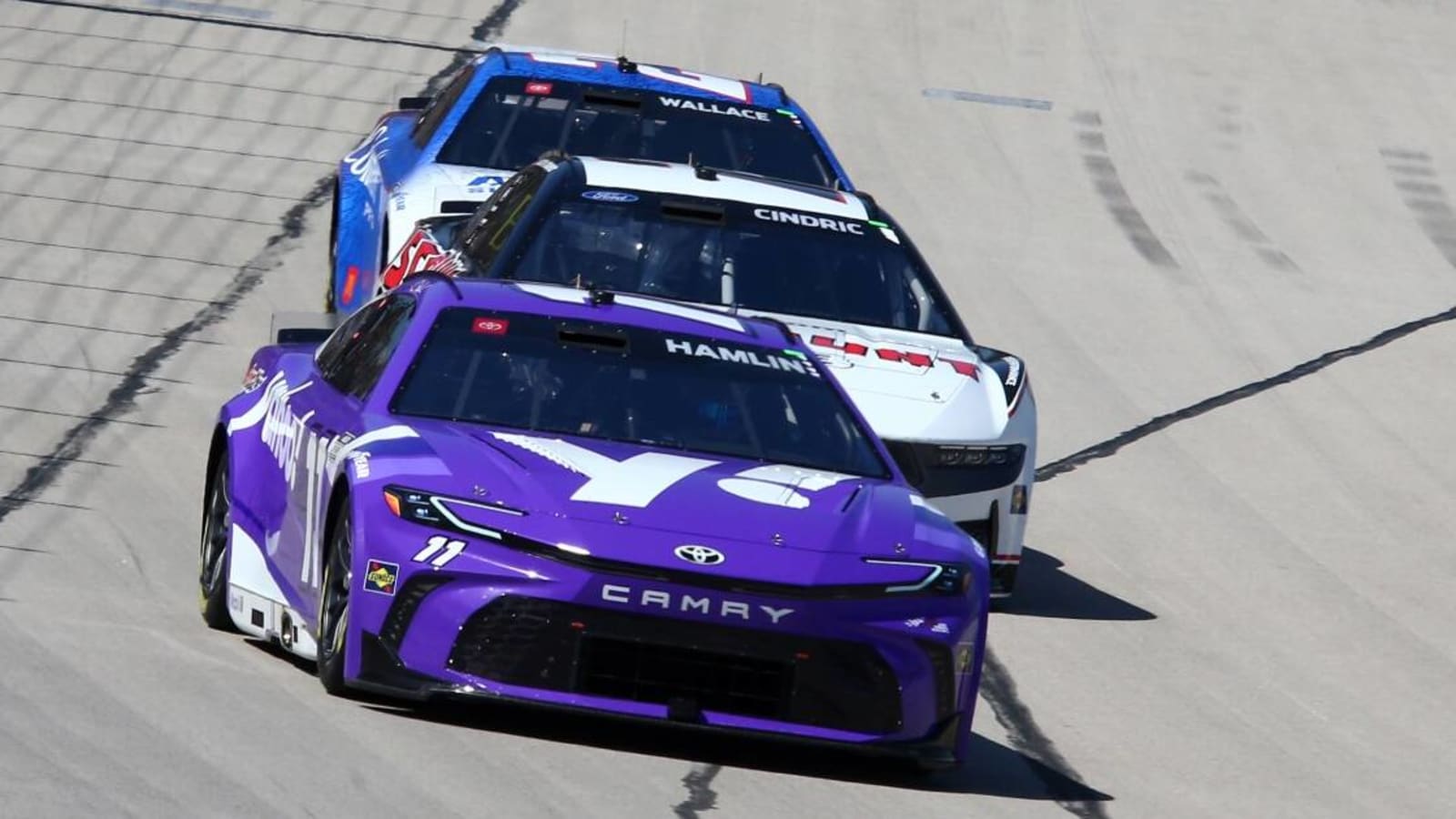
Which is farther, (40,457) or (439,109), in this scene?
(439,109)

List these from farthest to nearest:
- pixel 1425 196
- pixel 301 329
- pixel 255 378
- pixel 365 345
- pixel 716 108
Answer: pixel 1425 196, pixel 716 108, pixel 301 329, pixel 255 378, pixel 365 345

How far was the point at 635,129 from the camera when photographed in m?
14.3

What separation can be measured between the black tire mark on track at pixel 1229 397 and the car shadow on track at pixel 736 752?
17.2ft

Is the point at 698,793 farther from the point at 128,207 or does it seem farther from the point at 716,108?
the point at 128,207

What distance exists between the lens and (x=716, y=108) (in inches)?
570

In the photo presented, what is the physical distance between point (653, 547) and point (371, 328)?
78.9 inches

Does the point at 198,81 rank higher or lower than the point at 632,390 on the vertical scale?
lower

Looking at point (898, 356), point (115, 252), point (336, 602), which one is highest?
point (336, 602)

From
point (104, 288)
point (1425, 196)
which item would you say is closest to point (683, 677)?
point (104, 288)

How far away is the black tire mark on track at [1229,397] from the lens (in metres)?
13.8

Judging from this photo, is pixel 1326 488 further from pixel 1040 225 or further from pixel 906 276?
pixel 1040 225

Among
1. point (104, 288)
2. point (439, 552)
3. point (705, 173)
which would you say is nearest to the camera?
point (439, 552)

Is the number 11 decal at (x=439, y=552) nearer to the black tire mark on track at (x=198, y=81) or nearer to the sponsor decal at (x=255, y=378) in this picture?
the sponsor decal at (x=255, y=378)

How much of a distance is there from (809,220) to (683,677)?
14.4 feet
